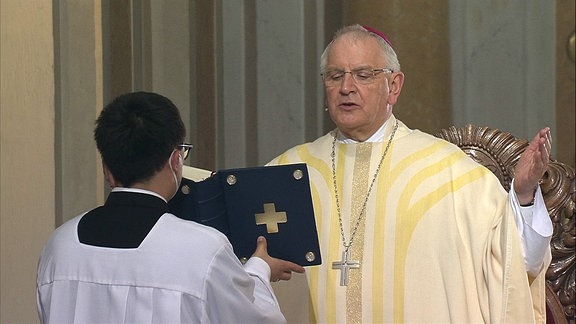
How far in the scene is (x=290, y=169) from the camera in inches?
146

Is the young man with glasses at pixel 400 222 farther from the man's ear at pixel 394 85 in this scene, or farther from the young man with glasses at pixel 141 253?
the young man with glasses at pixel 141 253

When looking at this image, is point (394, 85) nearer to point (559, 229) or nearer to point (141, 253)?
point (559, 229)

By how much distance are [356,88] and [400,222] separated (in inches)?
20.3

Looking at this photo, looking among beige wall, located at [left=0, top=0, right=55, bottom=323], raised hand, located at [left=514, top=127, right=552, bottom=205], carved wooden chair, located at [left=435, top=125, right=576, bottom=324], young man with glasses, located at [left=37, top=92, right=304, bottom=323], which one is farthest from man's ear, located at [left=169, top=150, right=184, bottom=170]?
beige wall, located at [left=0, top=0, right=55, bottom=323]

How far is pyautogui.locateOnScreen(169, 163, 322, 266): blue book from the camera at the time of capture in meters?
3.72

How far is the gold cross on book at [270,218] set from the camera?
372 cm

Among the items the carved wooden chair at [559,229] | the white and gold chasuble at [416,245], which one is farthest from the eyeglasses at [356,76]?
the carved wooden chair at [559,229]

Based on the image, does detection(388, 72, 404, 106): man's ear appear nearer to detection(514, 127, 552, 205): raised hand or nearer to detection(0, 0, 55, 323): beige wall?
detection(514, 127, 552, 205): raised hand

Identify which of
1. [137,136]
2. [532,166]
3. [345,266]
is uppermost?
[137,136]

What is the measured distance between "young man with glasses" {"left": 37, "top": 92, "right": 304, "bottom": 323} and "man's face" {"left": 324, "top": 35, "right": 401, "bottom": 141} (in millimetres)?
1208

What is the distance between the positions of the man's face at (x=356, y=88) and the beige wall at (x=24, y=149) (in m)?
1.43

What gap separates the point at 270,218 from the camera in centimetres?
372

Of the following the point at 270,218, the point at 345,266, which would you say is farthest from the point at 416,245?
the point at 270,218

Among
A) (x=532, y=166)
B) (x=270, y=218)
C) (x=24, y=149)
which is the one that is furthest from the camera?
(x=24, y=149)
